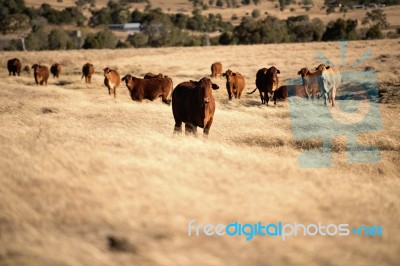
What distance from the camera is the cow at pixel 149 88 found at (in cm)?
1659

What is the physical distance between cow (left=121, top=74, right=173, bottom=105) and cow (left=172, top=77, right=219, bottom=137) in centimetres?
623

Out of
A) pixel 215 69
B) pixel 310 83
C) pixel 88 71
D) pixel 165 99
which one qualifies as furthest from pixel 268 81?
pixel 88 71

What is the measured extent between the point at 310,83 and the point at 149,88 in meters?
7.52

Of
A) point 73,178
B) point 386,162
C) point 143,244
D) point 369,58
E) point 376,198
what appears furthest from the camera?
point 369,58

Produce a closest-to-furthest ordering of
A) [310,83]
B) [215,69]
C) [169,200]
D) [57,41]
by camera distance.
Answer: [169,200] < [310,83] < [215,69] < [57,41]

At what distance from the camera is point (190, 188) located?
550cm

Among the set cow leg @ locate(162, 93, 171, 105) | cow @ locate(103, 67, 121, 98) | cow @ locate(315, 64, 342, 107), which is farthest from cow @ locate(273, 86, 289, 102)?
cow @ locate(103, 67, 121, 98)

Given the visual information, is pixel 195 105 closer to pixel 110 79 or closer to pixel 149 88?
pixel 149 88

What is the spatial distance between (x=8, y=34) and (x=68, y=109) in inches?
2568

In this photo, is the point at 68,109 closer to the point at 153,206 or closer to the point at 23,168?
the point at 23,168

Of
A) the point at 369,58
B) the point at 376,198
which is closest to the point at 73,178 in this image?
the point at 376,198

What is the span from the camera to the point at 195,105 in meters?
9.71

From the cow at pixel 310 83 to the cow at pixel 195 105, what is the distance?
9.49 meters

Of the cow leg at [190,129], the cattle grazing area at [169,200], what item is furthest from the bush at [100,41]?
the cow leg at [190,129]
